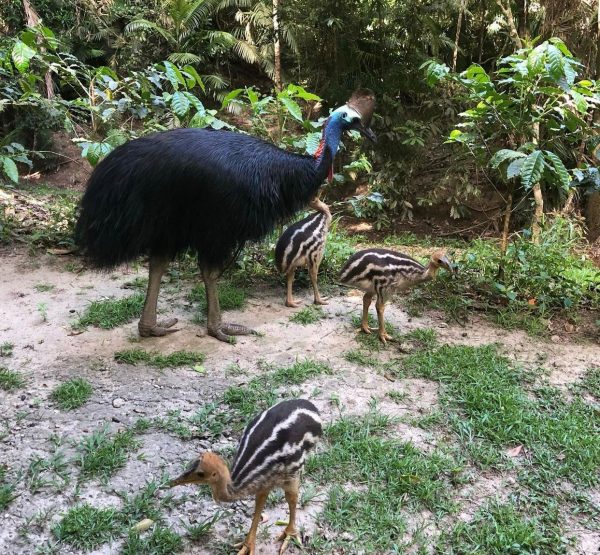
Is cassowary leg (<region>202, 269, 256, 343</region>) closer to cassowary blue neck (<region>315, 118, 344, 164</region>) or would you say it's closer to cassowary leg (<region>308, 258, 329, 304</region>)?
cassowary leg (<region>308, 258, 329, 304</region>)

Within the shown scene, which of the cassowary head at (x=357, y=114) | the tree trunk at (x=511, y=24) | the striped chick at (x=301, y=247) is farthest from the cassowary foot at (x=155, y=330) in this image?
the tree trunk at (x=511, y=24)

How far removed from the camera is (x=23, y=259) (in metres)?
5.33

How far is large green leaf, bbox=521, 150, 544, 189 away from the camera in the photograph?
12.2ft

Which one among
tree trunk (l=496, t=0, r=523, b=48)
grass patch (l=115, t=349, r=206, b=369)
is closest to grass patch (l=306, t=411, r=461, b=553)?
grass patch (l=115, t=349, r=206, b=369)

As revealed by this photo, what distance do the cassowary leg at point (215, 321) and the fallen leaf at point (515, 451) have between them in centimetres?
198

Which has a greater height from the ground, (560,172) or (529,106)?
(529,106)

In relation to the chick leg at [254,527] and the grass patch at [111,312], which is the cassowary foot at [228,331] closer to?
the grass patch at [111,312]

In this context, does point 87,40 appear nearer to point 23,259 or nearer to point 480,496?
point 23,259

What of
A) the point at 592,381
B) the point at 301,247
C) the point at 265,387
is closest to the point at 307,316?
the point at 301,247

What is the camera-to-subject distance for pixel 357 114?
14.1 ft

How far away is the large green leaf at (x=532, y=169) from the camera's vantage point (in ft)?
12.2

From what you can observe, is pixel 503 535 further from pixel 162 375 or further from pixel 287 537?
pixel 162 375

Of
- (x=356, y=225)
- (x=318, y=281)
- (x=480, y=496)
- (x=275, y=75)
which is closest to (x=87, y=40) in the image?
(x=275, y=75)

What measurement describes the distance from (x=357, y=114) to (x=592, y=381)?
2.53 metres
